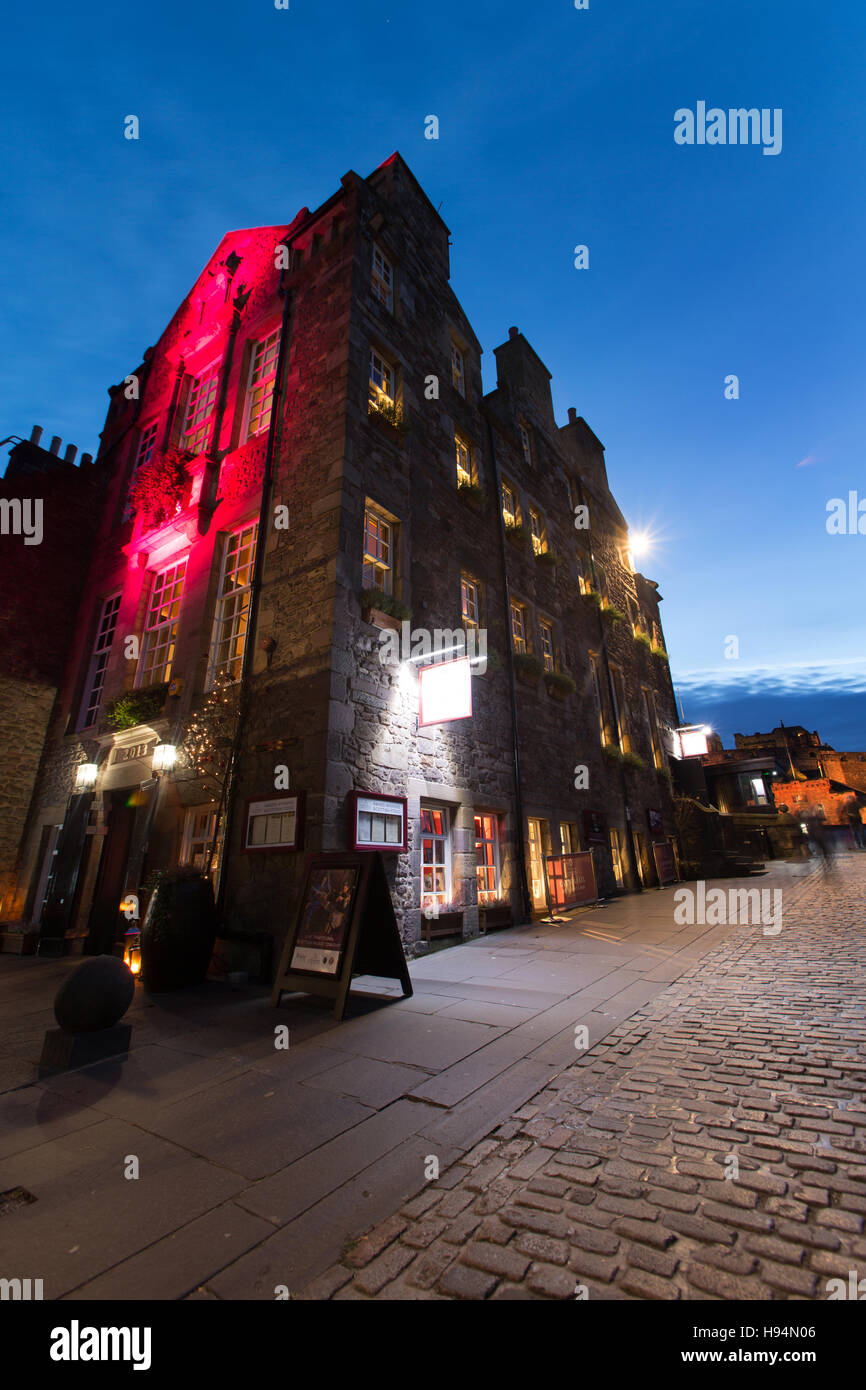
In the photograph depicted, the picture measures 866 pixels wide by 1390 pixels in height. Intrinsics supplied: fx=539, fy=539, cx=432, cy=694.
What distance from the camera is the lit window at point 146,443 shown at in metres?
13.1

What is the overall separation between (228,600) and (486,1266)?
9070 mm

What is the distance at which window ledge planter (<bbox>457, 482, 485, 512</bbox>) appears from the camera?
36.8 feet

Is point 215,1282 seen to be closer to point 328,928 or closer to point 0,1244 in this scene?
point 0,1244

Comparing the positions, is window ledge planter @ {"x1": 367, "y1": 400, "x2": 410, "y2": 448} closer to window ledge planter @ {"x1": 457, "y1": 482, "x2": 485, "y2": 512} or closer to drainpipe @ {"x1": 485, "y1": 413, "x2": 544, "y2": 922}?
window ledge planter @ {"x1": 457, "y1": 482, "x2": 485, "y2": 512}

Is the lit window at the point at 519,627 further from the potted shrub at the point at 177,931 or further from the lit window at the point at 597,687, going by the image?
the potted shrub at the point at 177,931

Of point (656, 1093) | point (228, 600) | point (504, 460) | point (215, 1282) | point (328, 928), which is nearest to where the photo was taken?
point (215, 1282)

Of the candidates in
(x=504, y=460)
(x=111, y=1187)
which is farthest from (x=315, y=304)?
(x=111, y=1187)

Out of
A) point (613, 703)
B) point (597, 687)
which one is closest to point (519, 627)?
point (597, 687)

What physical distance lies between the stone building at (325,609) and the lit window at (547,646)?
0.23ft

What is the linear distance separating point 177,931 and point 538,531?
13.1 metres

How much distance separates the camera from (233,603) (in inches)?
363

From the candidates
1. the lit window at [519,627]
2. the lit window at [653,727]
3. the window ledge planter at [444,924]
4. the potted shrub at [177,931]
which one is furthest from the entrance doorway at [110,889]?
the lit window at [653,727]

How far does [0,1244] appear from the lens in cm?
200

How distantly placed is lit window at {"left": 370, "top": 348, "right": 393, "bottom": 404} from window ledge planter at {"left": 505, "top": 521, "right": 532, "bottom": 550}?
424cm
